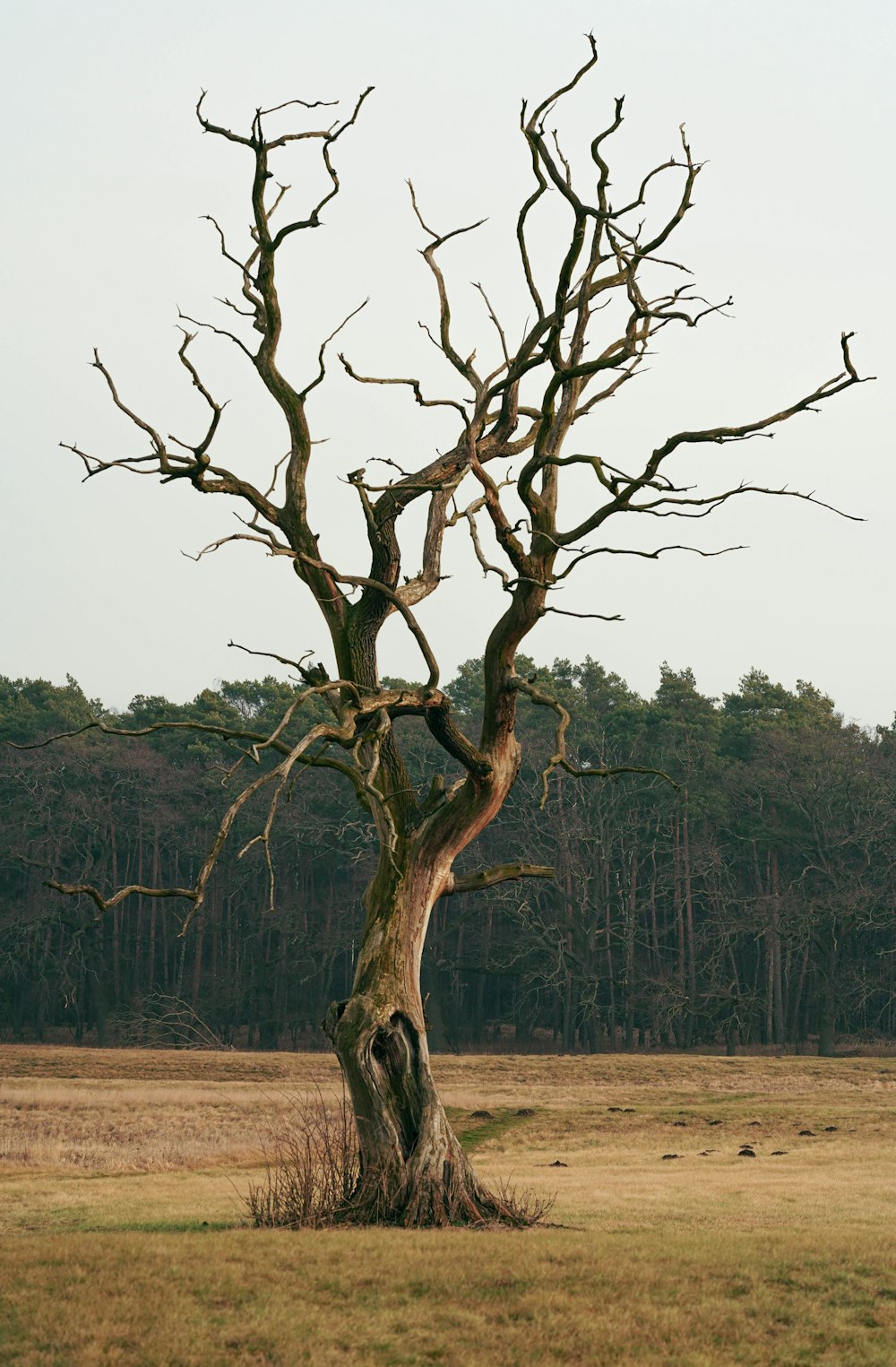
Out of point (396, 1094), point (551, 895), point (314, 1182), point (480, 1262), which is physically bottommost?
point (480, 1262)

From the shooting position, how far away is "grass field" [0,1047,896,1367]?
8.56 metres

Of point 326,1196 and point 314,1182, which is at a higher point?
point 314,1182

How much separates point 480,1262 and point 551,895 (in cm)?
4688

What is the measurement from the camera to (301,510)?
47.3ft

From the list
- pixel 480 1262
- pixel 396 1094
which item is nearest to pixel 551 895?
pixel 396 1094

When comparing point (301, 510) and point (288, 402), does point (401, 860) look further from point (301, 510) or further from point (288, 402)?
point (288, 402)

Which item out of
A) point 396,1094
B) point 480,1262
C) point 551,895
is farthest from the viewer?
point 551,895

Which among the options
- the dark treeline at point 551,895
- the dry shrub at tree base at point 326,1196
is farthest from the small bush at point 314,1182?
the dark treeline at point 551,895

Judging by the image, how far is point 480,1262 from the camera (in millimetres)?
10320

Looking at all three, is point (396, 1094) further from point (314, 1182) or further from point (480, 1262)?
point (480, 1262)

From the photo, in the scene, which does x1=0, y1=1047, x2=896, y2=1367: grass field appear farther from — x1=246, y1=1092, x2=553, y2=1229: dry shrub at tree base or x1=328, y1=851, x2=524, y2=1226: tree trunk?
x1=328, y1=851, x2=524, y2=1226: tree trunk

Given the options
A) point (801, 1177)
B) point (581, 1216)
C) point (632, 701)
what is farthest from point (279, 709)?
point (581, 1216)

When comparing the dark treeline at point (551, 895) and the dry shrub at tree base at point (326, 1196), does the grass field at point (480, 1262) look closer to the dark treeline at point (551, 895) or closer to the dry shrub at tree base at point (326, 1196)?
the dry shrub at tree base at point (326, 1196)

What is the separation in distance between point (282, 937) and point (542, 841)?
11.6 meters
